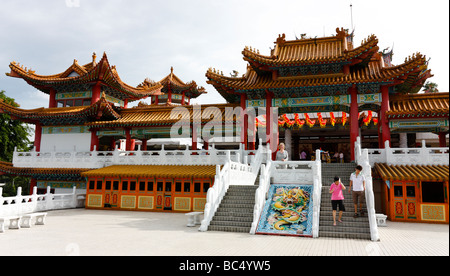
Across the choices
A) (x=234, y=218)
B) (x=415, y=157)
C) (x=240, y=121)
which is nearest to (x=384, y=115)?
(x=415, y=157)

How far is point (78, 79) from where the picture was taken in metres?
22.4

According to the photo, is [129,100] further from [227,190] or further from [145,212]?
[227,190]

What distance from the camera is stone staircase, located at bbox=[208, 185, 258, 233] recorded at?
35.0 feet

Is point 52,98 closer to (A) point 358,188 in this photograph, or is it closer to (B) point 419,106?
(A) point 358,188

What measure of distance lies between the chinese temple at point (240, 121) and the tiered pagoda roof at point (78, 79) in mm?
77

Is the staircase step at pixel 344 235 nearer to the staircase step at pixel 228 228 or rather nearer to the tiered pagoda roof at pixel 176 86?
the staircase step at pixel 228 228

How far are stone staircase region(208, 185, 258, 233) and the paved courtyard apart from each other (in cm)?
60

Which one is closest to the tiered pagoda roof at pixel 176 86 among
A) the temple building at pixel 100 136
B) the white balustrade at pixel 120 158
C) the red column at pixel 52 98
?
the temple building at pixel 100 136

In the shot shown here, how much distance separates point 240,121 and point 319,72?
5298 mm

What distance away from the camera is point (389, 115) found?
16.1 meters

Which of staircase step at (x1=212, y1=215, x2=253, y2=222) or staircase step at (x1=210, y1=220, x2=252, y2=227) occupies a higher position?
staircase step at (x1=212, y1=215, x2=253, y2=222)

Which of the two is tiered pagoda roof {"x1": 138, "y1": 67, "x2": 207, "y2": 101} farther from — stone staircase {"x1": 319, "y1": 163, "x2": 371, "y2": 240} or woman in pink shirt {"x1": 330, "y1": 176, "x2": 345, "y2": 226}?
woman in pink shirt {"x1": 330, "y1": 176, "x2": 345, "y2": 226}

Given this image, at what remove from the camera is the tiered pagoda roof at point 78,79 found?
22016 millimetres

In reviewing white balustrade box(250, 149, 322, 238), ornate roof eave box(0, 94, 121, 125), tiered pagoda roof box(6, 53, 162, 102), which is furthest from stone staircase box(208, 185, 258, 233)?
tiered pagoda roof box(6, 53, 162, 102)
